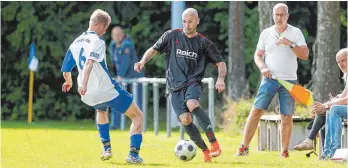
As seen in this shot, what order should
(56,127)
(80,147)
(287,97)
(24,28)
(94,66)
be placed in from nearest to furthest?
(94,66)
(287,97)
(80,147)
(56,127)
(24,28)

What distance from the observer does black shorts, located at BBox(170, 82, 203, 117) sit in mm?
13875

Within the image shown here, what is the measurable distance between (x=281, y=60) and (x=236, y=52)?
9.17m

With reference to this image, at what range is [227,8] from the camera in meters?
25.3

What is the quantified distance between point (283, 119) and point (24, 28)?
11.3 meters

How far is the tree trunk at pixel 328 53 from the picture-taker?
63.3 ft

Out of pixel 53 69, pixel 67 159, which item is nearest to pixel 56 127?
pixel 53 69

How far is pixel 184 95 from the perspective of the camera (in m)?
14.0

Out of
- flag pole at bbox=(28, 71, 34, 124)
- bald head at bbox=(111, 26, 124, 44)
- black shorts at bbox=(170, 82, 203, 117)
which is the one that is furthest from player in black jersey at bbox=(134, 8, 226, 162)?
flag pole at bbox=(28, 71, 34, 124)

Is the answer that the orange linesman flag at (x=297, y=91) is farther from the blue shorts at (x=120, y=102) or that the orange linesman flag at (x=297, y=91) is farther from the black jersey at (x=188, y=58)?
the blue shorts at (x=120, y=102)

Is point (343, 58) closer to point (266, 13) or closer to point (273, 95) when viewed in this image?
point (273, 95)

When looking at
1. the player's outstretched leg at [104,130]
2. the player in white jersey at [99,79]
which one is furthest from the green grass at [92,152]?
the player in white jersey at [99,79]

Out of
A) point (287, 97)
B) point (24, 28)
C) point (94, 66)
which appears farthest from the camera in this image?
point (24, 28)

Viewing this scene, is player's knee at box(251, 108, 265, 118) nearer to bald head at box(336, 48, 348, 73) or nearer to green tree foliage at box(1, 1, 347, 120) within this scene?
bald head at box(336, 48, 348, 73)

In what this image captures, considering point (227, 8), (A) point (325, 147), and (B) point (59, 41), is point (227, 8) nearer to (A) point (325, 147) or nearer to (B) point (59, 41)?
(B) point (59, 41)
